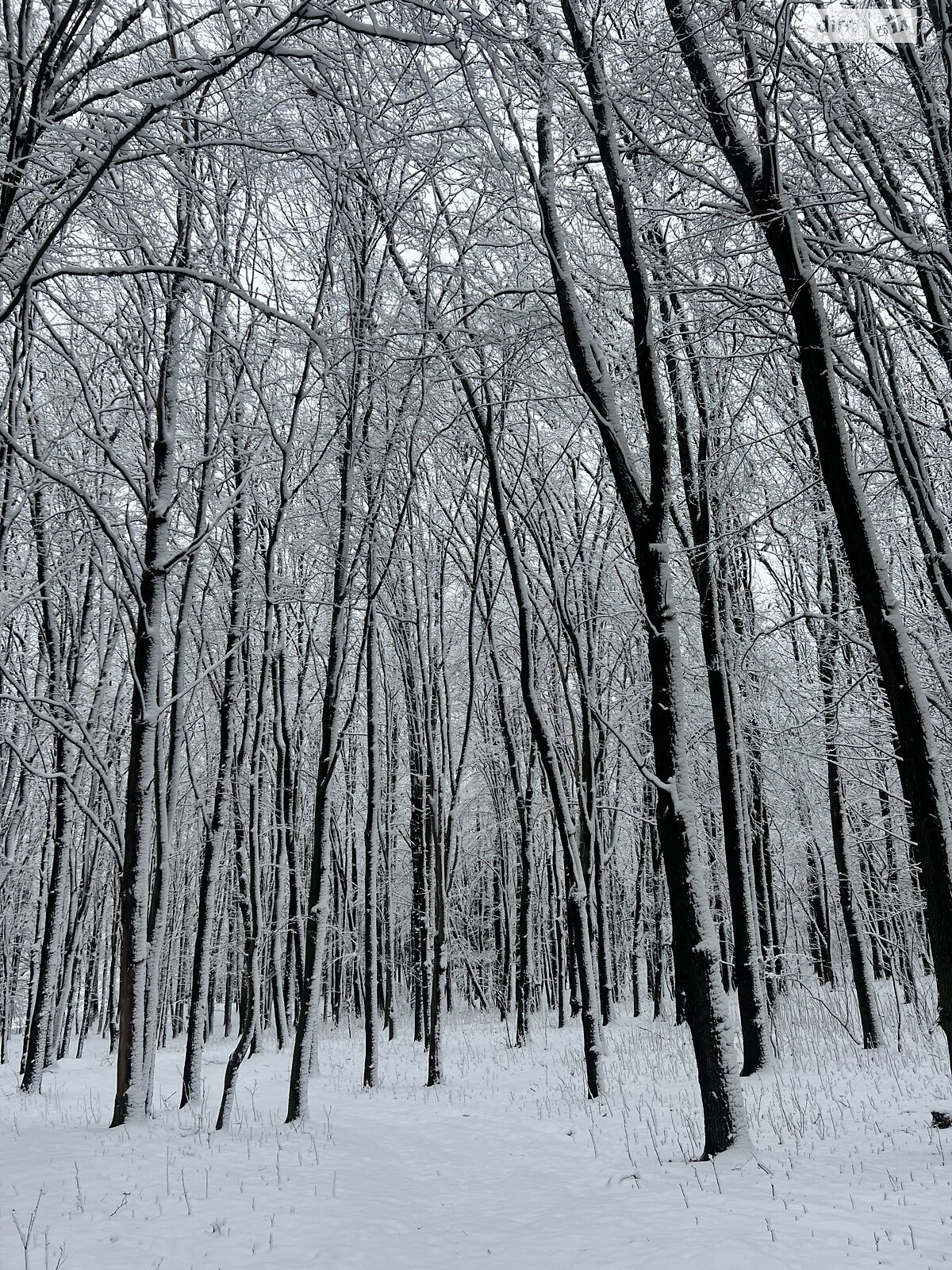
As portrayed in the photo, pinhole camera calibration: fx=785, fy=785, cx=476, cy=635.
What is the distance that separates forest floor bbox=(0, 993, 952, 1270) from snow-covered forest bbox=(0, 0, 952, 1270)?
5cm

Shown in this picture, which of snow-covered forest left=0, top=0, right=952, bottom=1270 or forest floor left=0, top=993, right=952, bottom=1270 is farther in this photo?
snow-covered forest left=0, top=0, right=952, bottom=1270

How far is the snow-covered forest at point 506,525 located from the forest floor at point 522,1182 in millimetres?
48

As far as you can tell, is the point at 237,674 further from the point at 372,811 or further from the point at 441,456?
the point at 441,456

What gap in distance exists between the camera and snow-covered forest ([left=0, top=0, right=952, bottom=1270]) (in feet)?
14.2

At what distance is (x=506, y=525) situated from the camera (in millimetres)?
10414

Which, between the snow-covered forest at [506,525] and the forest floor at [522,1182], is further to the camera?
the snow-covered forest at [506,525]

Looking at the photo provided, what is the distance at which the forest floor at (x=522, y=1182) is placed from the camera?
12.8 ft

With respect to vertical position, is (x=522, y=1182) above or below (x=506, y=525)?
below

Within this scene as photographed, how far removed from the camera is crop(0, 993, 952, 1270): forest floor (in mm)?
3908

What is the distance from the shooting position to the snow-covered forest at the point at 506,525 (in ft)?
14.2

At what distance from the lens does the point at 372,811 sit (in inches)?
492

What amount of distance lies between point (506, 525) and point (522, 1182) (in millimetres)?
7154

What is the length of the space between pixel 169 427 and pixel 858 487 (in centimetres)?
632

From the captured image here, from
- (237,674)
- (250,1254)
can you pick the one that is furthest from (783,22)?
(237,674)
